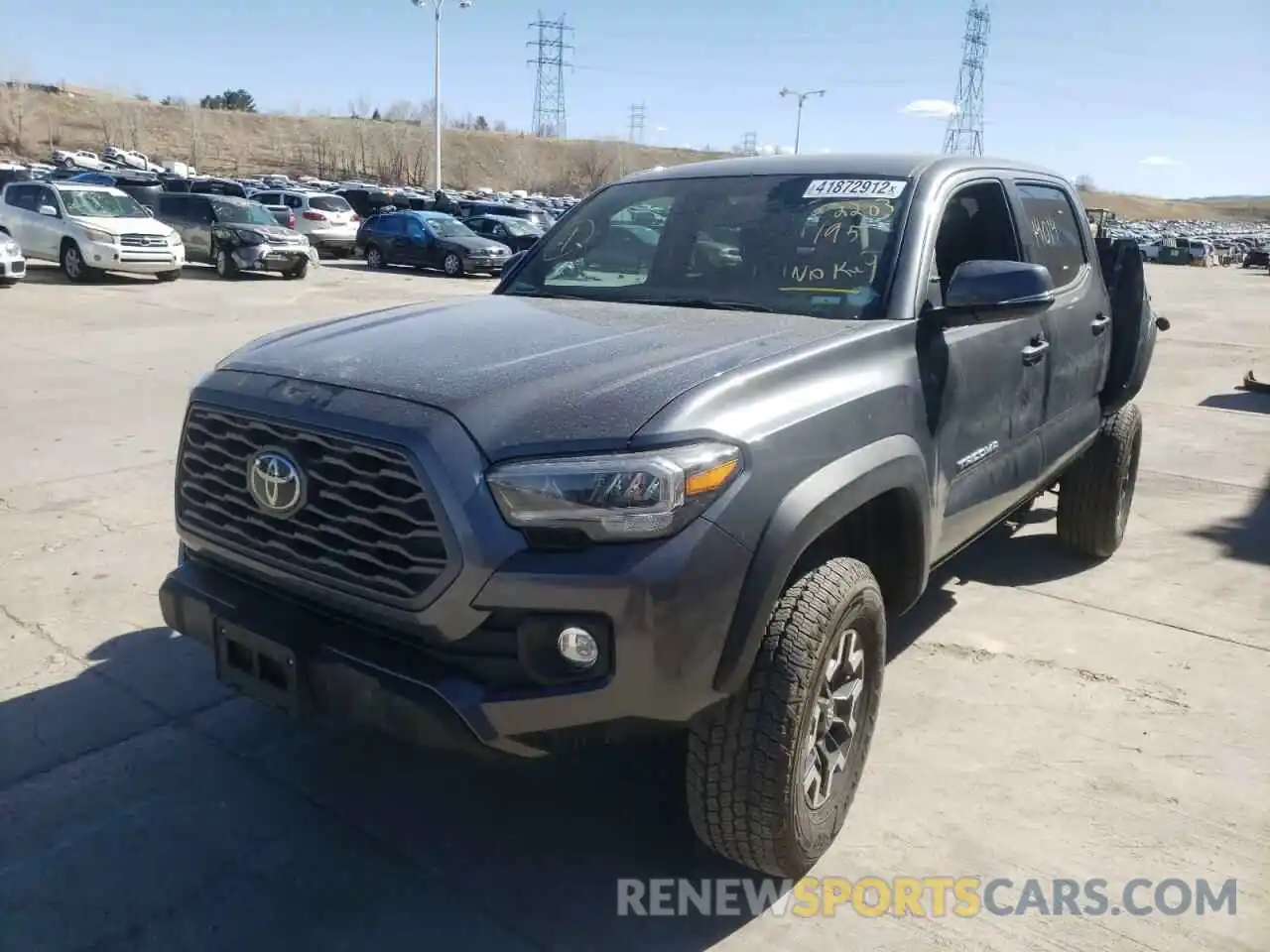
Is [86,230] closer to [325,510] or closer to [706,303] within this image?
[706,303]

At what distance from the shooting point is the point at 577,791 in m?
3.25

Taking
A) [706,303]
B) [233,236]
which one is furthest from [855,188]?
[233,236]

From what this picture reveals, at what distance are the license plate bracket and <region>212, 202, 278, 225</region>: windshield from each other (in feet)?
66.6

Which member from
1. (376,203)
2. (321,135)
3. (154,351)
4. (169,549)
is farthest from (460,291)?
(321,135)

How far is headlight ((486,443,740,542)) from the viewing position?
2250mm

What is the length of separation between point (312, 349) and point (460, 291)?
18.8 m

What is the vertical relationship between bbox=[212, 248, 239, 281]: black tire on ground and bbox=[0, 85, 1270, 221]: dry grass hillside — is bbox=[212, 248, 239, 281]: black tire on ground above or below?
below

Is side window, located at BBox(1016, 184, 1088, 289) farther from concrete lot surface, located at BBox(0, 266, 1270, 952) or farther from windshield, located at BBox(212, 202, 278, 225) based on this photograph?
windshield, located at BBox(212, 202, 278, 225)

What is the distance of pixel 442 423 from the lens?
2357 millimetres

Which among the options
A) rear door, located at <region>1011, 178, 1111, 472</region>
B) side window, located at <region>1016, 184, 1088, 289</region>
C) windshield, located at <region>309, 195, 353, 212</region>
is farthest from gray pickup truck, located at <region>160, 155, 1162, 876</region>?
windshield, located at <region>309, 195, 353, 212</region>

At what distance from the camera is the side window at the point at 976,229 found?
374 cm

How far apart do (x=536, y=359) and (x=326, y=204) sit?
88.1 ft

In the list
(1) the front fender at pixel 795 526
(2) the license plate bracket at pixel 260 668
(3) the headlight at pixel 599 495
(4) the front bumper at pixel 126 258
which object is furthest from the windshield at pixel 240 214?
(3) the headlight at pixel 599 495

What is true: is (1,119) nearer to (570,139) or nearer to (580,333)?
→ (570,139)
